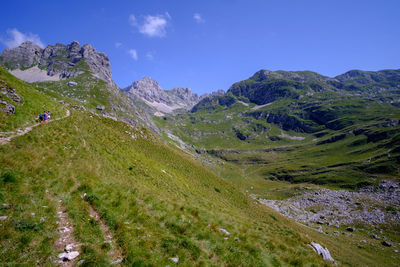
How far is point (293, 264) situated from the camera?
12.2 m

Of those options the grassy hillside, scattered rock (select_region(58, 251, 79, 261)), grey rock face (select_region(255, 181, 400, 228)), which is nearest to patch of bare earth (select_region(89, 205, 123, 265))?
the grassy hillside

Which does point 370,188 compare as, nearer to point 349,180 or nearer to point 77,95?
point 349,180

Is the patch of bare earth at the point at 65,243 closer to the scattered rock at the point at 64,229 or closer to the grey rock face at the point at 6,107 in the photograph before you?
the scattered rock at the point at 64,229

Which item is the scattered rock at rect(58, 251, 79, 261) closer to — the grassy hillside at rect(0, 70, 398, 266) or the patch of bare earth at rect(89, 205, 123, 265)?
the grassy hillside at rect(0, 70, 398, 266)

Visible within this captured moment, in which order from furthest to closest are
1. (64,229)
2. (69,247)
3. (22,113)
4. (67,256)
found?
(22,113), (64,229), (69,247), (67,256)

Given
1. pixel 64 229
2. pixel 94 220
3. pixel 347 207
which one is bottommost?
pixel 347 207

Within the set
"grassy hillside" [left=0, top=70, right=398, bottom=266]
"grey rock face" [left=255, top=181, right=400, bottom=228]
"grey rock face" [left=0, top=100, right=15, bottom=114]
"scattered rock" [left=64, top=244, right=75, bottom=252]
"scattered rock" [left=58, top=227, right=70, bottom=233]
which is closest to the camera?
"scattered rock" [left=64, top=244, right=75, bottom=252]

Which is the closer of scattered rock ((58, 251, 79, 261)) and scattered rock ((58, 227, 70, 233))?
scattered rock ((58, 251, 79, 261))

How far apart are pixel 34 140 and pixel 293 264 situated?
976 inches

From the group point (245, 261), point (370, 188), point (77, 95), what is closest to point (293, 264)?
point (245, 261)

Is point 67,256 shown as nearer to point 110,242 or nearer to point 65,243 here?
point 65,243

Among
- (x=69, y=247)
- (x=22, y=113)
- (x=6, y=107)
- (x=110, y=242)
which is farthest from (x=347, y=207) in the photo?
(x=6, y=107)

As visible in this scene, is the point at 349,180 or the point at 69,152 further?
the point at 349,180

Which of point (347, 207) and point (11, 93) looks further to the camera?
point (347, 207)
